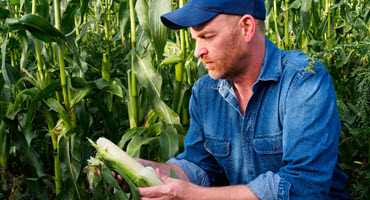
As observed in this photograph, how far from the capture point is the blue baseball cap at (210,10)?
1.86 m

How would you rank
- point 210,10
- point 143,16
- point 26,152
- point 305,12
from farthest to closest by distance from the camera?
point 305,12, point 26,152, point 143,16, point 210,10

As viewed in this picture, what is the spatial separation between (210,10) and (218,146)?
29.3 inches

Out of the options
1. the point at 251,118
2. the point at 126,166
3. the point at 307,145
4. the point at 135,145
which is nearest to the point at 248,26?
the point at 251,118

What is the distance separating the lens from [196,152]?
230 cm

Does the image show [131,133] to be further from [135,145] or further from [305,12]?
[305,12]

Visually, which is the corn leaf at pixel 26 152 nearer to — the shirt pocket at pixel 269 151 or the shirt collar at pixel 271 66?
the shirt pocket at pixel 269 151

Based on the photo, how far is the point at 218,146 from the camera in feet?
7.18

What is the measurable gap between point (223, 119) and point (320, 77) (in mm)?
579

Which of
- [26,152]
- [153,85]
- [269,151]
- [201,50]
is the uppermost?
[201,50]

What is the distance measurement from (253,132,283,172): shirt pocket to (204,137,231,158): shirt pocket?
18 cm

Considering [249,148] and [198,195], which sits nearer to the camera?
[198,195]

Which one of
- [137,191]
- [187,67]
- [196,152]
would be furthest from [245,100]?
[187,67]

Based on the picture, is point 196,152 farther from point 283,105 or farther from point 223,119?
point 283,105

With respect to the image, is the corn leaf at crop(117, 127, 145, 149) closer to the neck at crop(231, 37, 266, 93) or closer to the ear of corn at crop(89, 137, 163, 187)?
the ear of corn at crop(89, 137, 163, 187)
